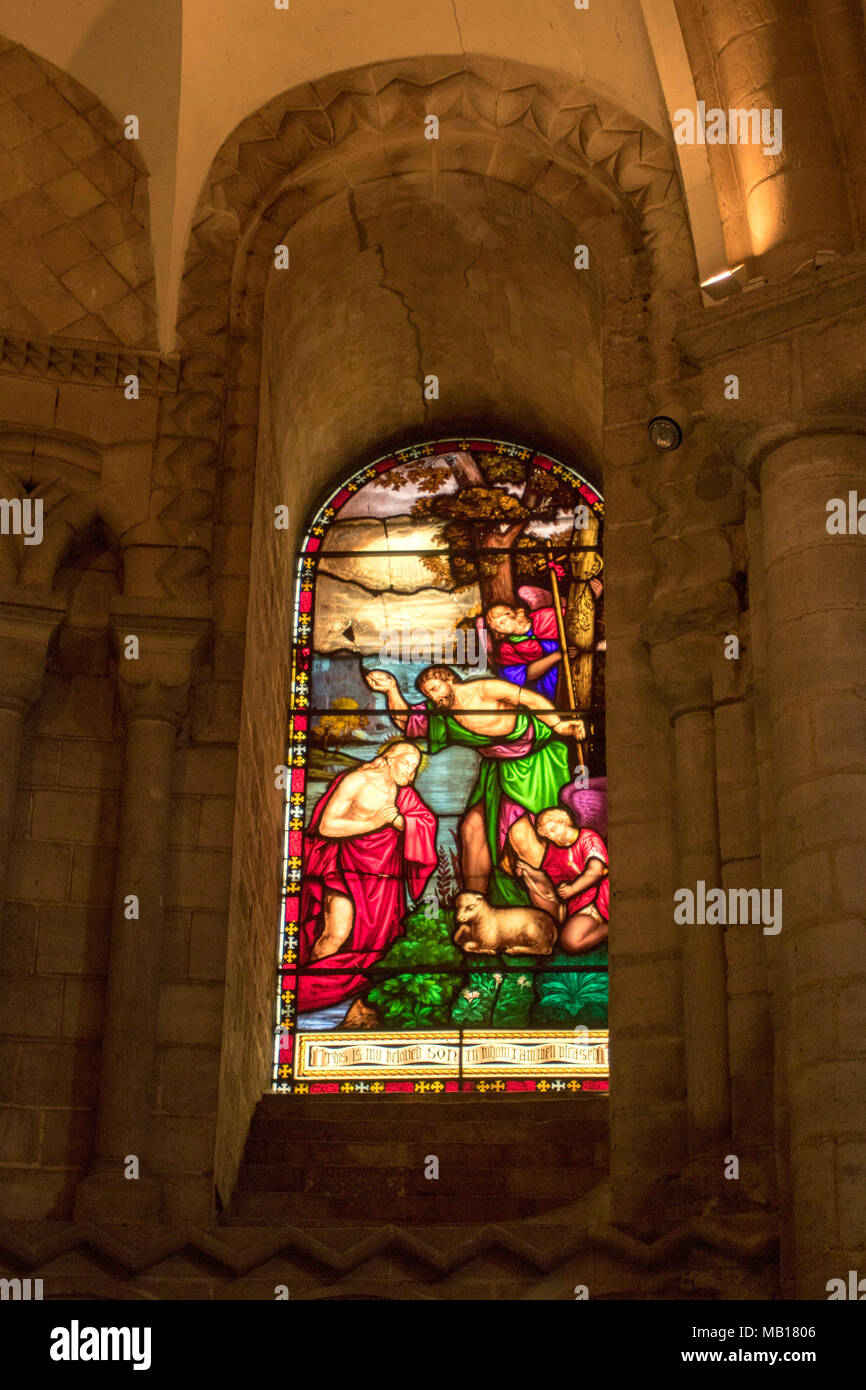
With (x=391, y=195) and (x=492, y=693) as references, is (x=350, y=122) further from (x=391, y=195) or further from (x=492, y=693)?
(x=492, y=693)

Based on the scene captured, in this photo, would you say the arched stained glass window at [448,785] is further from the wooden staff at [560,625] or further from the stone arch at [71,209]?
the stone arch at [71,209]

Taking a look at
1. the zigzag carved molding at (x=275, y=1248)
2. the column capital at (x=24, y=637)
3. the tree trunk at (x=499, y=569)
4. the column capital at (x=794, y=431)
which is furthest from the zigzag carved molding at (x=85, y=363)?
the zigzag carved molding at (x=275, y=1248)

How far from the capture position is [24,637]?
7008 millimetres

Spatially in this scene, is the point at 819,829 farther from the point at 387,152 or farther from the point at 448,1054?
the point at 387,152

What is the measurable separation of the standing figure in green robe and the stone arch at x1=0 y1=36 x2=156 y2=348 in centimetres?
239

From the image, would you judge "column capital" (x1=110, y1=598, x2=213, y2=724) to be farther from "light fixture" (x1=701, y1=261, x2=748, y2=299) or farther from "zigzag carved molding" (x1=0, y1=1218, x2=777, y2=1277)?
"light fixture" (x1=701, y1=261, x2=748, y2=299)

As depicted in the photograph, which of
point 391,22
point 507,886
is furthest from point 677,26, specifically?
point 507,886

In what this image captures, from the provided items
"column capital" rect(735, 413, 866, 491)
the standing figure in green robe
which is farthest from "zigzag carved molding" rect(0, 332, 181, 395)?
"column capital" rect(735, 413, 866, 491)

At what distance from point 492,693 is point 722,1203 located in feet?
13.2

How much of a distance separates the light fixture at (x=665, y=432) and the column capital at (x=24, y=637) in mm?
2405

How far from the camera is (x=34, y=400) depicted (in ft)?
24.4

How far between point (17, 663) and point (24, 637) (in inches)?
4.6

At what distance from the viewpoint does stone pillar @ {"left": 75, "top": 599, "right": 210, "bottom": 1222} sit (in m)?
6.27

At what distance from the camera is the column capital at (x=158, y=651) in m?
6.95
